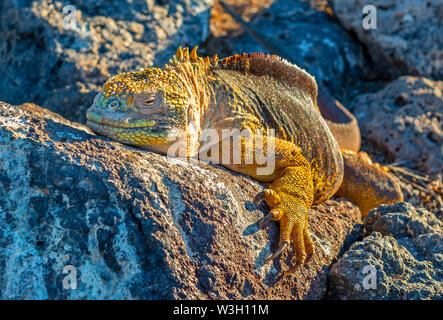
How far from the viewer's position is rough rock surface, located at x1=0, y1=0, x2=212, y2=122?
441 cm

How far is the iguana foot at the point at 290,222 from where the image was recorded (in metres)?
2.58

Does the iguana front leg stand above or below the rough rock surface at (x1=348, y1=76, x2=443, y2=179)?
above

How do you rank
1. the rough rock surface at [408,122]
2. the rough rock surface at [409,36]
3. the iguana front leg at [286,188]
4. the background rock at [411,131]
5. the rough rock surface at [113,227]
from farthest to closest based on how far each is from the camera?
the rough rock surface at [409,36], the rough rock surface at [408,122], the background rock at [411,131], the iguana front leg at [286,188], the rough rock surface at [113,227]

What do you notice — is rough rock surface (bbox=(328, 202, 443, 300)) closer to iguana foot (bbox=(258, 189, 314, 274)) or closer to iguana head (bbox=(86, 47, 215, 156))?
iguana foot (bbox=(258, 189, 314, 274))

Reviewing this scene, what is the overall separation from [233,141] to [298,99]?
2.74 feet

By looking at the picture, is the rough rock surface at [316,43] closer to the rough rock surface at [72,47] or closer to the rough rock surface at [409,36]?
the rough rock surface at [409,36]

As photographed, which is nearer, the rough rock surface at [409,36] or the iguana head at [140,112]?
the iguana head at [140,112]

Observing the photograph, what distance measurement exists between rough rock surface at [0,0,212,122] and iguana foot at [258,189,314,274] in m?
2.12

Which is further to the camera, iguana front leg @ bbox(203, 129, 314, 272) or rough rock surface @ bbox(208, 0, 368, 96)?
rough rock surface @ bbox(208, 0, 368, 96)

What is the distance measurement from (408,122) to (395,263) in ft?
8.84

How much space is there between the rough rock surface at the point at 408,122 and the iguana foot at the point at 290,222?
2.62 metres

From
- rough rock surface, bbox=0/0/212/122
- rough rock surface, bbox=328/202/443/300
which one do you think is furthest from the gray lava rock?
rough rock surface, bbox=328/202/443/300

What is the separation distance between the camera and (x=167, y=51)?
4941mm

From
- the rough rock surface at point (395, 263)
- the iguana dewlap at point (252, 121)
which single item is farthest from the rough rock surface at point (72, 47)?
the rough rock surface at point (395, 263)
